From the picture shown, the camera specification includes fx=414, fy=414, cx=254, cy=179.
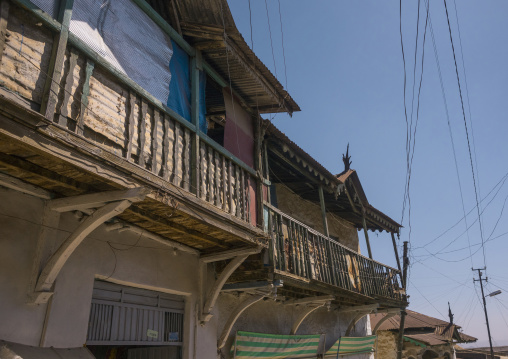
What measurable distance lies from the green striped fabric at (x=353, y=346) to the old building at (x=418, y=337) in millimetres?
5310

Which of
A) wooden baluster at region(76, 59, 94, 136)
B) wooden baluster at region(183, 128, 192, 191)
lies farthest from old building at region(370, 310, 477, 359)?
wooden baluster at region(76, 59, 94, 136)

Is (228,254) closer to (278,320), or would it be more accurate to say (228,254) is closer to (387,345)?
(278,320)

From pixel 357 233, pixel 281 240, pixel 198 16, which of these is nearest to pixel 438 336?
pixel 357 233

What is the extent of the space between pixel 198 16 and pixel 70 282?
4478 millimetres

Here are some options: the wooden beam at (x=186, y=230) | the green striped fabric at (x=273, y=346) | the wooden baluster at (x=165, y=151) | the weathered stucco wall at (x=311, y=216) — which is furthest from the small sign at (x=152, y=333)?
the weathered stucco wall at (x=311, y=216)

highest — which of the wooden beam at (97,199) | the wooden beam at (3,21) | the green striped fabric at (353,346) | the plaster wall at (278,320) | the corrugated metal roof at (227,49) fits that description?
the corrugated metal roof at (227,49)

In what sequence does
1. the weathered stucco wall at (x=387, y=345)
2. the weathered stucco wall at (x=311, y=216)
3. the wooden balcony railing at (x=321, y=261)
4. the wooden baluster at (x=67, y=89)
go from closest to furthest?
1. the wooden baluster at (x=67, y=89)
2. the wooden balcony railing at (x=321, y=261)
3. the weathered stucco wall at (x=311, y=216)
4. the weathered stucco wall at (x=387, y=345)

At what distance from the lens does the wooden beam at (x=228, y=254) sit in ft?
20.8

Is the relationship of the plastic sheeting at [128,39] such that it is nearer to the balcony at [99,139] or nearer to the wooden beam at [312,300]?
the balcony at [99,139]

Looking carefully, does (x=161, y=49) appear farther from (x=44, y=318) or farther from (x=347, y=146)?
(x=347, y=146)

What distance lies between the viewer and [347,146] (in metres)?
14.2

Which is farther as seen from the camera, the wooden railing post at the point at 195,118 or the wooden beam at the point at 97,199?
the wooden railing post at the point at 195,118

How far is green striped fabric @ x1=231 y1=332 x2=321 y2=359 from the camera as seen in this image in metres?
7.50

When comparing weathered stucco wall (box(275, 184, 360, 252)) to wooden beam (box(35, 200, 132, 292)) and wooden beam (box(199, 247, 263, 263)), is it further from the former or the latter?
wooden beam (box(35, 200, 132, 292))
